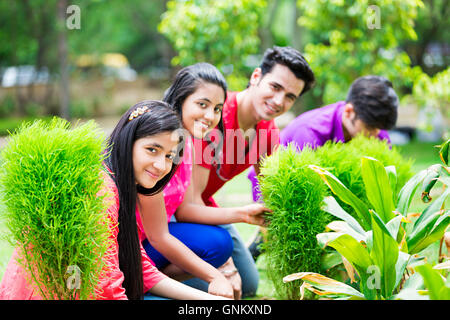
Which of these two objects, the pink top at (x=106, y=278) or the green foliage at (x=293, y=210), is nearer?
the pink top at (x=106, y=278)

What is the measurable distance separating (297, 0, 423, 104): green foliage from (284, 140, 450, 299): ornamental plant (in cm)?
482

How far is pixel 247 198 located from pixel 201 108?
4299mm

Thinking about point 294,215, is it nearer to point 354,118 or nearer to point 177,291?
point 177,291

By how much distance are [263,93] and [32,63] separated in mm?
20122

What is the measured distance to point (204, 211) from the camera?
2.90 metres

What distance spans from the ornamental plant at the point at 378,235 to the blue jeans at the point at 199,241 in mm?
693

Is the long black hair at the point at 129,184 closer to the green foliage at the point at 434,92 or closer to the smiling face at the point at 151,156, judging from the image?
the smiling face at the point at 151,156

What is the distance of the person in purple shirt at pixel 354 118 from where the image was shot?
3.48m

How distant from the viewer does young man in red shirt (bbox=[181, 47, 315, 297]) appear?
326 centimetres

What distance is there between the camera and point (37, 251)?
1772 mm

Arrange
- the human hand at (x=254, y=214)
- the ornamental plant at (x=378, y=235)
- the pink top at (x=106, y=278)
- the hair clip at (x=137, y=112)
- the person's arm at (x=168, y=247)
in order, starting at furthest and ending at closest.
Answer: the human hand at (x=254, y=214) < the person's arm at (x=168, y=247) < the hair clip at (x=137, y=112) < the ornamental plant at (x=378, y=235) < the pink top at (x=106, y=278)

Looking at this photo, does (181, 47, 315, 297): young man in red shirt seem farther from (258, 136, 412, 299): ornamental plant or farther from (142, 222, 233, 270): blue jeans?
(258, 136, 412, 299): ornamental plant

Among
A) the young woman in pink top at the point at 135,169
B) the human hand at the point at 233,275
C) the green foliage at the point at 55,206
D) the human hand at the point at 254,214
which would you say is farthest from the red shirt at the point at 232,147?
the green foliage at the point at 55,206
